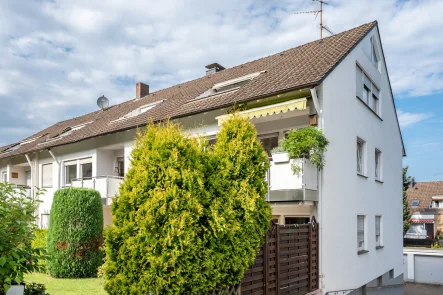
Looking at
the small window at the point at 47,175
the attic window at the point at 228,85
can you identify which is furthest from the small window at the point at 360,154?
the small window at the point at 47,175

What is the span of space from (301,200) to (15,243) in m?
8.05

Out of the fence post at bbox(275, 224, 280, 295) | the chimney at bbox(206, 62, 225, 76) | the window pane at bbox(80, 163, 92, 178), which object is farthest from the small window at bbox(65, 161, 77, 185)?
the fence post at bbox(275, 224, 280, 295)

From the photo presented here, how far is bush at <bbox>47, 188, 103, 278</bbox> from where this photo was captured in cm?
1468

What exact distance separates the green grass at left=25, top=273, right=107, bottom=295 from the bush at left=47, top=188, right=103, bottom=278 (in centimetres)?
64

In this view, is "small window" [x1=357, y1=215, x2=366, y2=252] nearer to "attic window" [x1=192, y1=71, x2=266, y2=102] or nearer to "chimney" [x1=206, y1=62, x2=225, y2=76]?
"attic window" [x1=192, y1=71, x2=266, y2=102]

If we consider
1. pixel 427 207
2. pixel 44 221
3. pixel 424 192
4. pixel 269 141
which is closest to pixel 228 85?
pixel 269 141

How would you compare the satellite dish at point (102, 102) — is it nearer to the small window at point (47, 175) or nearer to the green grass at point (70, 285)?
the small window at point (47, 175)

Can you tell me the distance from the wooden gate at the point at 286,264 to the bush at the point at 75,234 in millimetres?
7447

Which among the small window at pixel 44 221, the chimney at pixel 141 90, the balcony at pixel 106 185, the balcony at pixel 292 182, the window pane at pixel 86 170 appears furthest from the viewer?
the chimney at pixel 141 90

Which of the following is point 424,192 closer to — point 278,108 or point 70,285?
point 278,108

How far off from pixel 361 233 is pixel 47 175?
18.4 metres

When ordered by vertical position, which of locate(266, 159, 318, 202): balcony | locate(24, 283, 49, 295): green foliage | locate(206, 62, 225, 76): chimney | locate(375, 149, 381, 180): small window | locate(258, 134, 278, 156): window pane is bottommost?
locate(24, 283, 49, 295): green foliage

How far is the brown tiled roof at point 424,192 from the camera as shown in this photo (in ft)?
176

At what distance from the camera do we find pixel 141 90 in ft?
98.7
